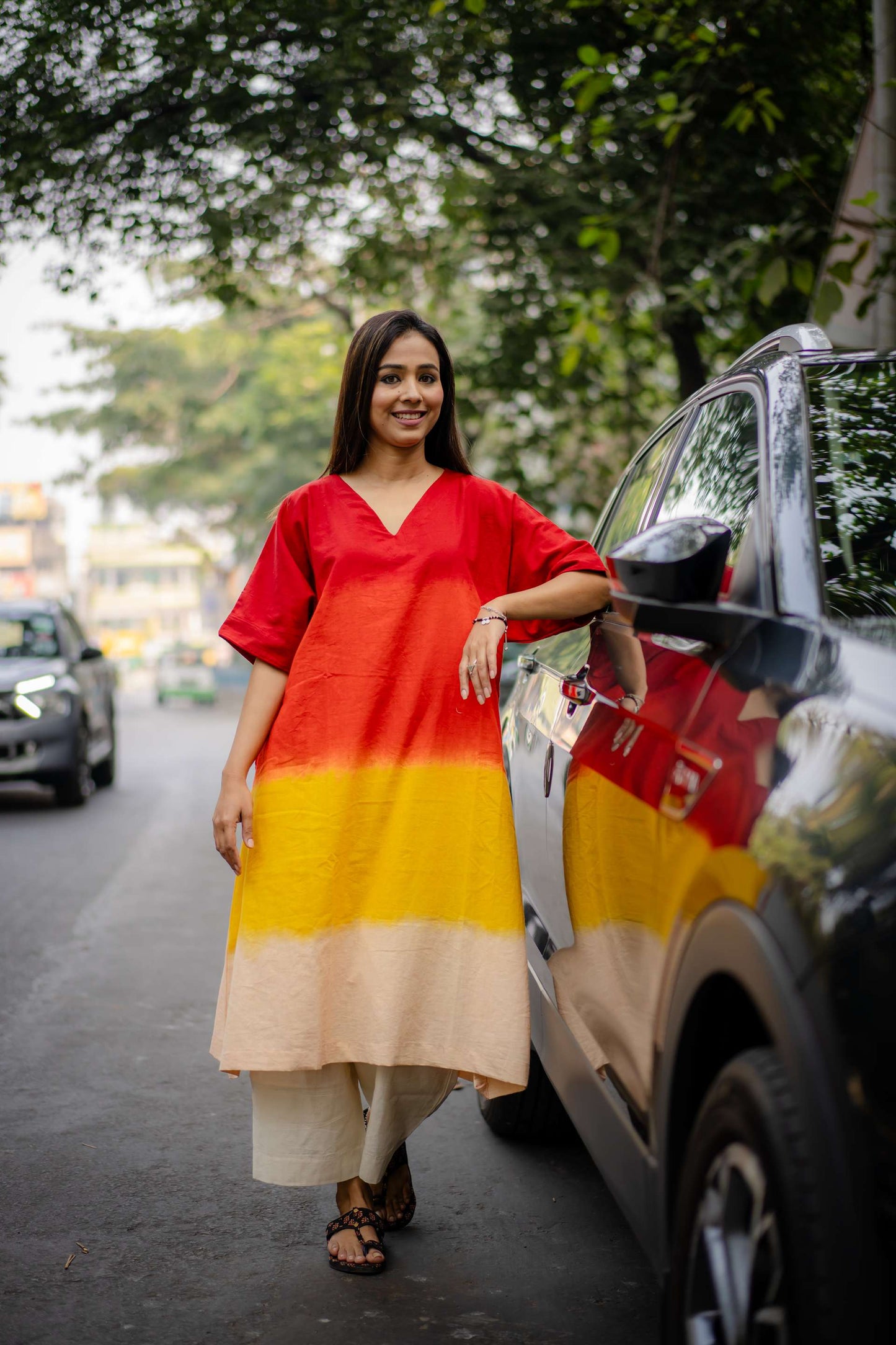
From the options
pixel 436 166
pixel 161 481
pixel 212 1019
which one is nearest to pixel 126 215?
pixel 436 166

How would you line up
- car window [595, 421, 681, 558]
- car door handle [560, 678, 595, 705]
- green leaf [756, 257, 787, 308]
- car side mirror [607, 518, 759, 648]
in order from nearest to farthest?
car side mirror [607, 518, 759, 648] < car door handle [560, 678, 595, 705] < car window [595, 421, 681, 558] < green leaf [756, 257, 787, 308]

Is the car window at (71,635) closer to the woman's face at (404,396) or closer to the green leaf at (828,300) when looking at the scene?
the green leaf at (828,300)

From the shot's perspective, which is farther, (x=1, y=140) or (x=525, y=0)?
(x=1, y=140)

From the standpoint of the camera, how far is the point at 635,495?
11.8ft

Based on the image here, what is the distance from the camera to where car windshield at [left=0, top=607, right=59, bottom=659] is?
12.2 meters

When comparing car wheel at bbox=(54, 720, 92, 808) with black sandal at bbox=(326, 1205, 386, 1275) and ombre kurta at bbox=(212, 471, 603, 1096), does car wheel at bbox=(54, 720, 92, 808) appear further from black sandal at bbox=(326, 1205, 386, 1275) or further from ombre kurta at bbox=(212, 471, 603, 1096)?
ombre kurta at bbox=(212, 471, 603, 1096)

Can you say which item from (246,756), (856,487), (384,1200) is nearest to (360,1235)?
(384,1200)

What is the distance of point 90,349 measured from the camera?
38.4 meters

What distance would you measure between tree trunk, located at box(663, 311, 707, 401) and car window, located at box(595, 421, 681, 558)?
Answer: 24.4 feet

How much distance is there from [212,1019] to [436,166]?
8706 millimetres

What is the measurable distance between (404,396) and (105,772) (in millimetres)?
11230

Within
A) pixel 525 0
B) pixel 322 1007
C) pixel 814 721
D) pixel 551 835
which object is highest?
pixel 525 0

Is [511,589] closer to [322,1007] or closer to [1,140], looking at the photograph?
[322,1007]

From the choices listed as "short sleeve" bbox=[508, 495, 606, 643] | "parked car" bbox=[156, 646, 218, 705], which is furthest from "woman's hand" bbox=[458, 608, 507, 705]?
"parked car" bbox=[156, 646, 218, 705]
